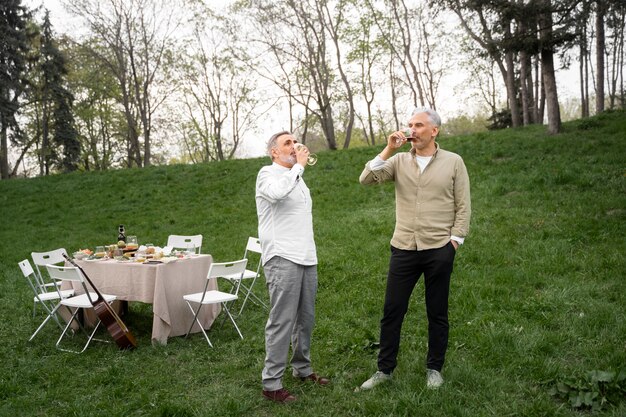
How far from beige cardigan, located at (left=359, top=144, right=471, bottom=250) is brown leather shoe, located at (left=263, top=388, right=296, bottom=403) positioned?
53.0 inches

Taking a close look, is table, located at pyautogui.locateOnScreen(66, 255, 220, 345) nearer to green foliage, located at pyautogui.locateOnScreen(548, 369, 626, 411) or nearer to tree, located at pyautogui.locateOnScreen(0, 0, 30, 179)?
green foliage, located at pyautogui.locateOnScreen(548, 369, 626, 411)

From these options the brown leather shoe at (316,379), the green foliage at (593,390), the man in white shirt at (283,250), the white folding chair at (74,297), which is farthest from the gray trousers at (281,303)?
the white folding chair at (74,297)

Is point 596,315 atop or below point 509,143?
below

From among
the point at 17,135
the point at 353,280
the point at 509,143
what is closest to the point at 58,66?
the point at 17,135

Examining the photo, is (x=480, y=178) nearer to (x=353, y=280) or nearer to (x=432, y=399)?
(x=353, y=280)

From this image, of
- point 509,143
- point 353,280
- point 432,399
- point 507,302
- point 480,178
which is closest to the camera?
point 432,399

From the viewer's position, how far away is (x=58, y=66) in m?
24.9

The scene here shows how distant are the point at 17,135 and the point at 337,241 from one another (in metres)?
16.0

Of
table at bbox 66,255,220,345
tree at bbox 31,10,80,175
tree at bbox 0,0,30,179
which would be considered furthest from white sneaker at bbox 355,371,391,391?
tree at bbox 31,10,80,175

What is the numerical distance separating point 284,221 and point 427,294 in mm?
1176

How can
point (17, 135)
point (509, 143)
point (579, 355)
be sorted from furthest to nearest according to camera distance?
point (17, 135)
point (509, 143)
point (579, 355)

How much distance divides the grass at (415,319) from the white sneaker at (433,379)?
0.06 m

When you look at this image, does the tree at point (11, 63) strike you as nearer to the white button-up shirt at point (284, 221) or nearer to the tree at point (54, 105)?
the tree at point (54, 105)

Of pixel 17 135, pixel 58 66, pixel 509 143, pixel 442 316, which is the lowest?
pixel 442 316
